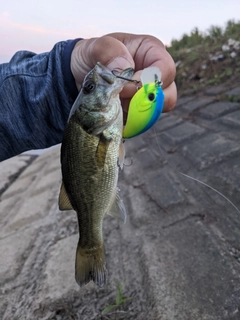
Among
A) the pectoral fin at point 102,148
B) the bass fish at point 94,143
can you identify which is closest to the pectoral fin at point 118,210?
the bass fish at point 94,143

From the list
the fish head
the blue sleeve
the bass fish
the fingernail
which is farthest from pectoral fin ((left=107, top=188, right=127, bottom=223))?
the blue sleeve

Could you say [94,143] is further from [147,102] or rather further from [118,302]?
[118,302]

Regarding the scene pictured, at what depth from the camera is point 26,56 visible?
2137 mm

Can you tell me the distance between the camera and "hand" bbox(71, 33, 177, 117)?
155 centimetres

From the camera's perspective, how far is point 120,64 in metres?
1.50

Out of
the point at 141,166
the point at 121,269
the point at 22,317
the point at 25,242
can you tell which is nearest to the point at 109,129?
the point at 121,269

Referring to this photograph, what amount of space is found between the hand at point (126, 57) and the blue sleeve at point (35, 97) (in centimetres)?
9

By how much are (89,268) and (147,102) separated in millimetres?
709

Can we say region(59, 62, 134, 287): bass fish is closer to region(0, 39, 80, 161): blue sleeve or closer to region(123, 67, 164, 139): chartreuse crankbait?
region(123, 67, 164, 139): chartreuse crankbait

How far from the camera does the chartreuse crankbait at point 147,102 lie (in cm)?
139

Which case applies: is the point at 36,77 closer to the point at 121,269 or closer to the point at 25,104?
the point at 25,104

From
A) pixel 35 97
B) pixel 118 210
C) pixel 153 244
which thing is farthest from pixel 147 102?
pixel 153 244

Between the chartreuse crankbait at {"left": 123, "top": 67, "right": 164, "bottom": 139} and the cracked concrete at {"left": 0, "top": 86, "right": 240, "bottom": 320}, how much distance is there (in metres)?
1.07

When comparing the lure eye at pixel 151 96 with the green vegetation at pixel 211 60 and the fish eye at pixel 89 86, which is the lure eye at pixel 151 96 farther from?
the green vegetation at pixel 211 60
